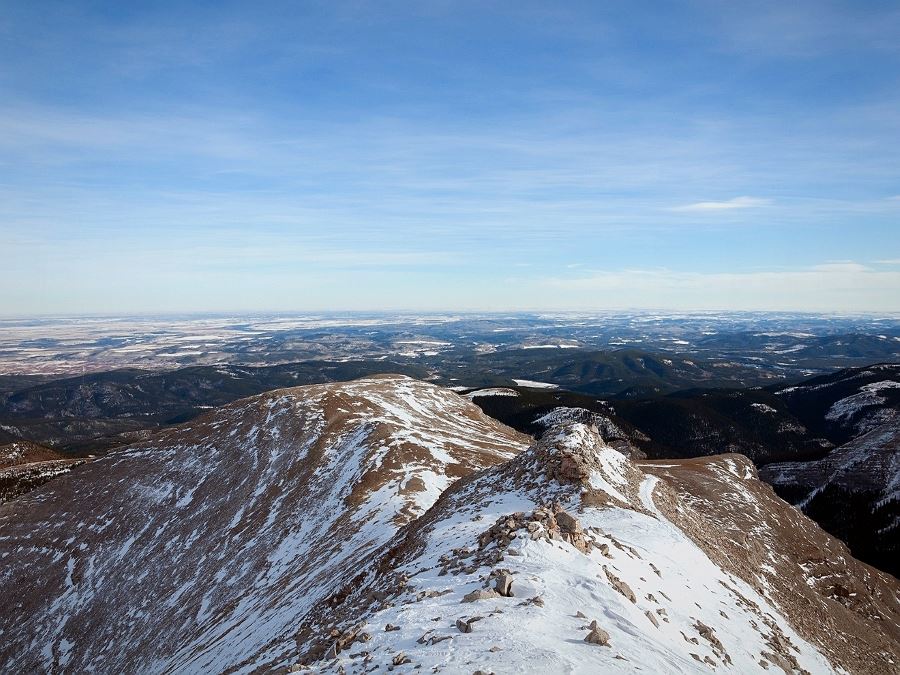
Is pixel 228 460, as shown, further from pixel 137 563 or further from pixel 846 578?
pixel 846 578

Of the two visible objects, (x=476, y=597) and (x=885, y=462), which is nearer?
(x=476, y=597)

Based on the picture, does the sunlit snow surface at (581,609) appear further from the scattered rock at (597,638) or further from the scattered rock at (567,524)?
the scattered rock at (567,524)

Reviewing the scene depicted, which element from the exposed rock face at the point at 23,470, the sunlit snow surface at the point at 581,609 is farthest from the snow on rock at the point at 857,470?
the exposed rock face at the point at 23,470

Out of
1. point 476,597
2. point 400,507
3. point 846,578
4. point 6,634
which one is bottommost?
point 6,634

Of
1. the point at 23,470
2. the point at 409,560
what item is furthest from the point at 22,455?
the point at 409,560

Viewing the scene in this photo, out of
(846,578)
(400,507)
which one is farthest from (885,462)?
(400,507)

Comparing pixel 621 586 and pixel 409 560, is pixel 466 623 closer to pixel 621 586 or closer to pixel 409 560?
pixel 621 586

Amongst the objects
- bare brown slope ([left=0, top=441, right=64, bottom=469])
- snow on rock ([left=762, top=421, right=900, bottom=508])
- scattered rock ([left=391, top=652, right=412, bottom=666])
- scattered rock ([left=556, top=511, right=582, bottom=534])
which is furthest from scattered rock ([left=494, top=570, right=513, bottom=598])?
bare brown slope ([left=0, top=441, right=64, bottom=469])
